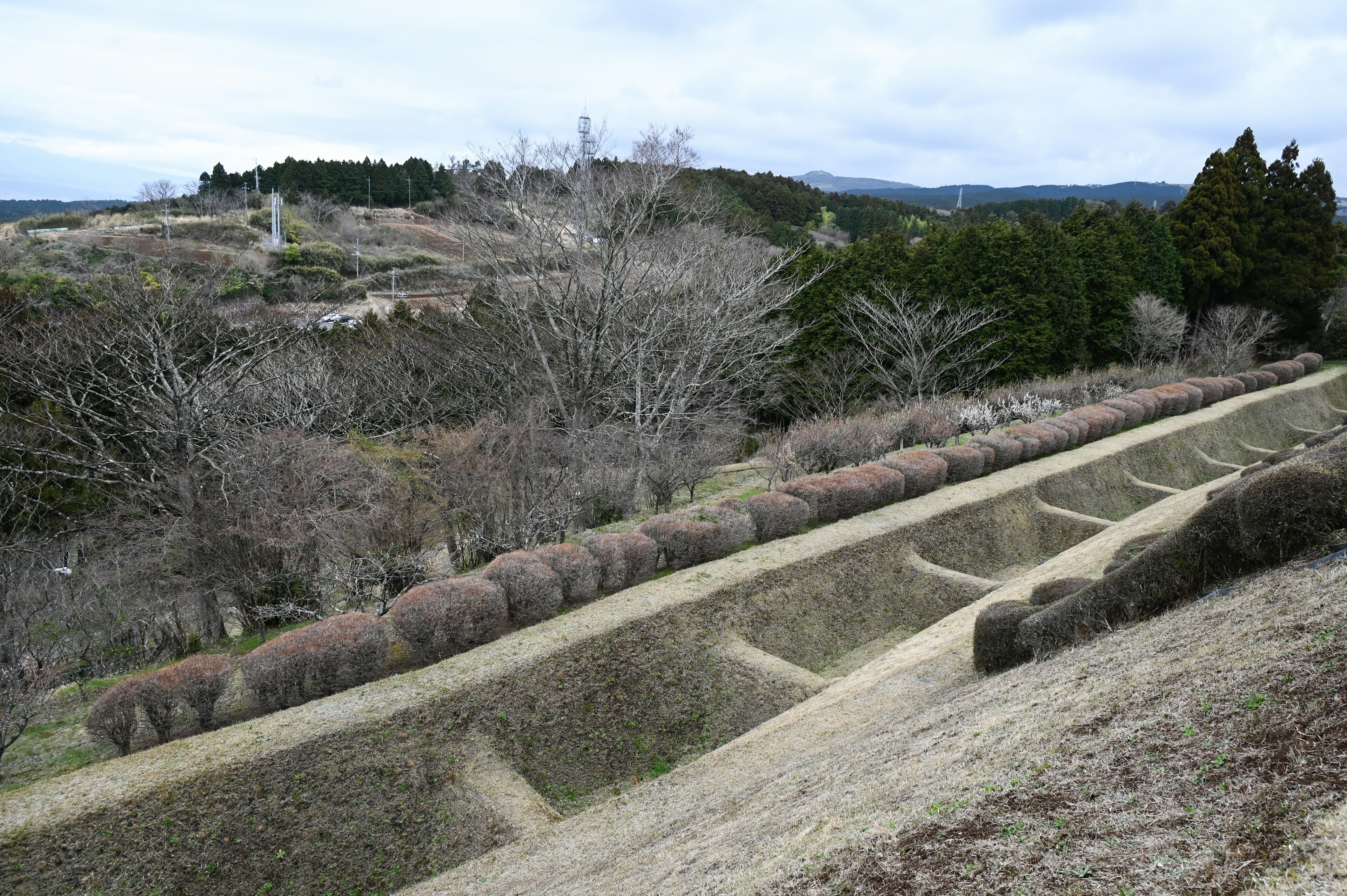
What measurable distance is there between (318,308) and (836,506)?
13970mm

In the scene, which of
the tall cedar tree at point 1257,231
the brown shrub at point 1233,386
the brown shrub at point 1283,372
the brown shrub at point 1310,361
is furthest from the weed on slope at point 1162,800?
the tall cedar tree at point 1257,231

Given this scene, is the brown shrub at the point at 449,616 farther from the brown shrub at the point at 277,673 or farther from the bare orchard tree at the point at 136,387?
the bare orchard tree at the point at 136,387

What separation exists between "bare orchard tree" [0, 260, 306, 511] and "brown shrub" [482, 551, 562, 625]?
475 cm

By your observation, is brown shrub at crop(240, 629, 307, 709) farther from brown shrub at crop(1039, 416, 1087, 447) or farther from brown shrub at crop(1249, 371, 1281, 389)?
brown shrub at crop(1249, 371, 1281, 389)

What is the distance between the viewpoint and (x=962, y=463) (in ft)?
46.1

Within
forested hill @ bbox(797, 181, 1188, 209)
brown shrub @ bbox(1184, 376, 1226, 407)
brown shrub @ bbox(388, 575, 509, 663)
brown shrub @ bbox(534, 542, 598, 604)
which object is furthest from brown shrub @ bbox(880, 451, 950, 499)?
forested hill @ bbox(797, 181, 1188, 209)

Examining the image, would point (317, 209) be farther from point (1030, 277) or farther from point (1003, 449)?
point (1003, 449)

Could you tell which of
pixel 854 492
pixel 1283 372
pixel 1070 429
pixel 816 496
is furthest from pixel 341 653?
pixel 1283 372

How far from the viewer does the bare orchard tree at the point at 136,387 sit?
34.5ft

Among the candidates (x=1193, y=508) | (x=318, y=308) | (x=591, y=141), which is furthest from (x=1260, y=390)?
(x=318, y=308)

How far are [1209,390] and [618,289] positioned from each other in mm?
17389

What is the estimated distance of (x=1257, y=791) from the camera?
8.93 ft

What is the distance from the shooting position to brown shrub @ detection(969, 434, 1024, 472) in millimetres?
15008

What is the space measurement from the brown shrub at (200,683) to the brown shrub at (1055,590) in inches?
266
